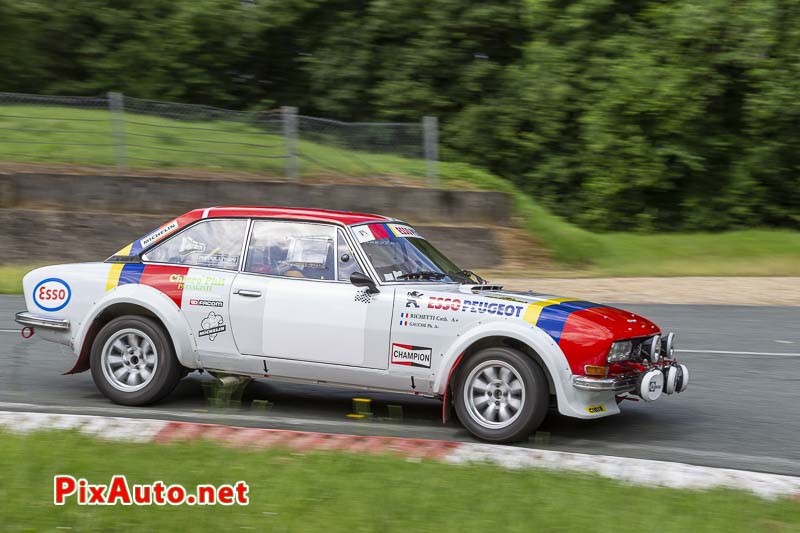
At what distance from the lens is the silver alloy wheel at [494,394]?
6664 millimetres

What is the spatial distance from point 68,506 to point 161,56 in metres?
26.0

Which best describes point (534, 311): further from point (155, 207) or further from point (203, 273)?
point (155, 207)

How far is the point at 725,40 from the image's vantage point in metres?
22.8

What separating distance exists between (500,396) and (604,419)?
4.52 ft

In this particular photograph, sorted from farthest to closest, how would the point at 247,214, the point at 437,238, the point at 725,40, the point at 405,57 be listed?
the point at 405,57
the point at 725,40
the point at 437,238
the point at 247,214

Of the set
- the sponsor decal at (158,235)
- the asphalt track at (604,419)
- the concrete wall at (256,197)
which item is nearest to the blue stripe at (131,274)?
the sponsor decal at (158,235)

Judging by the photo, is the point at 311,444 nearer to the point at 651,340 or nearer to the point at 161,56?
the point at 651,340

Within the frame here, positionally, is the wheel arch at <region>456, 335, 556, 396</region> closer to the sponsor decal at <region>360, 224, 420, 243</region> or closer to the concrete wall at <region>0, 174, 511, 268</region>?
the sponsor decal at <region>360, 224, 420, 243</region>

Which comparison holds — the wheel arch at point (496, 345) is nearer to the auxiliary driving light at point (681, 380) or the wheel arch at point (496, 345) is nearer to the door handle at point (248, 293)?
the auxiliary driving light at point (681, 380)

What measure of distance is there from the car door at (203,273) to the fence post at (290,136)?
12017mm

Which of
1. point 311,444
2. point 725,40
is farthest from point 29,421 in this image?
point 725,40

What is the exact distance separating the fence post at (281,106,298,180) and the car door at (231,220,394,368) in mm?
12222

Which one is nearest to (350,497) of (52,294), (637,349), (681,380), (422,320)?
(422,320)

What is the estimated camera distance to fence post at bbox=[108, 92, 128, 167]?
19.9m
